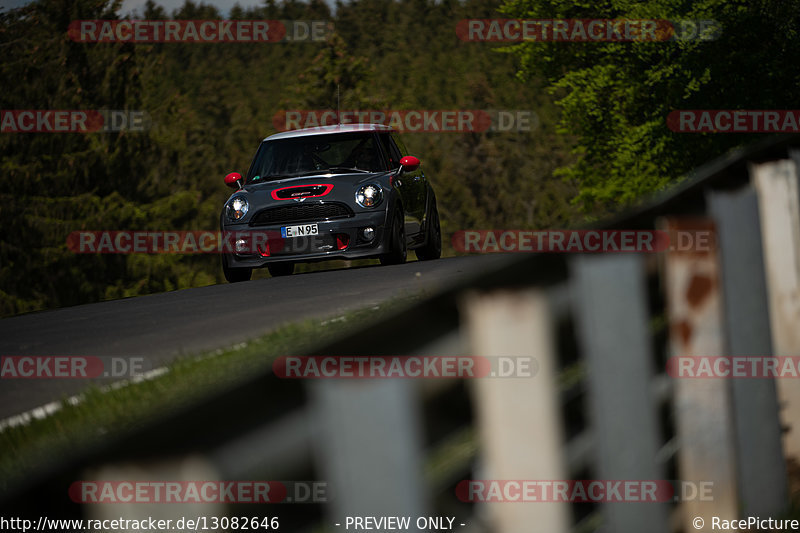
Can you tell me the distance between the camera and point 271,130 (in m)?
78.2


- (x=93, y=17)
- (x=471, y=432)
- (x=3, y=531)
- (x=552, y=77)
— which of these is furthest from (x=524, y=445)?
(x=93, y=17)

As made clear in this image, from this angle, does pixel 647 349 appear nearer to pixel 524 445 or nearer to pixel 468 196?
pixel 524 445

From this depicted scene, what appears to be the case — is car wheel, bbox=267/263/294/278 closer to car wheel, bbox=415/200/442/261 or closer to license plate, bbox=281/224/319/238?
car wheel, bbox=415/200/442/261

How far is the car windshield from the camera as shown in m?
13.5

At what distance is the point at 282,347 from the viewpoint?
22.1 ft

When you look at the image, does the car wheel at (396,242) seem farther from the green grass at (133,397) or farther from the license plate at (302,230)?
the green grass at (133,397)

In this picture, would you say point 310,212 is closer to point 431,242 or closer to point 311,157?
point 311,157

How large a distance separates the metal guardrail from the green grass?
1518 millimetres

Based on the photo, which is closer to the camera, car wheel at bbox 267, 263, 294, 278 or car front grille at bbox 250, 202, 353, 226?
car front grille at bbox 250, 202, 353, 226

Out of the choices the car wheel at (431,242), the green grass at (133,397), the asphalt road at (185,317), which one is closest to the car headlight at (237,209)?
the asphalt road at (185,317)

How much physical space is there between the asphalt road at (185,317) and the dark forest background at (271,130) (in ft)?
15.1

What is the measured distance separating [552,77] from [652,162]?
188 inches

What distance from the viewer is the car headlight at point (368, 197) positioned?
41.5 ft

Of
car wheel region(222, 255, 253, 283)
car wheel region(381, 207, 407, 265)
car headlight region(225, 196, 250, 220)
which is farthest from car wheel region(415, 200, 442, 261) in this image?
car headlight region(225, 196, 250, 220)
